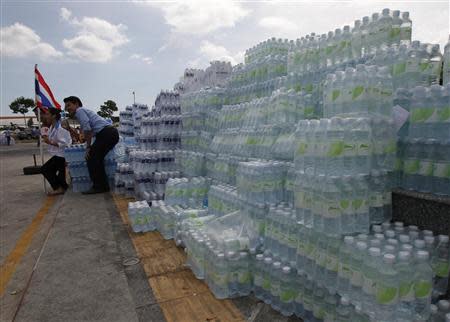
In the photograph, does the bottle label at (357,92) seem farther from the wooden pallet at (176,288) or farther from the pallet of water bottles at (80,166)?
the pallet of water bottles at (80,166)

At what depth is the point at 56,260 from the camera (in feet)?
15.0

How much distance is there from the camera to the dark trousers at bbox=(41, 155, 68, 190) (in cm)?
887

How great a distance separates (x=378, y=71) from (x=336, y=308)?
2.17m

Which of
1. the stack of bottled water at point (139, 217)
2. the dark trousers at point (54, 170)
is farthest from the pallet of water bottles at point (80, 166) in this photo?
the stack of bottled water at point (139, 217)

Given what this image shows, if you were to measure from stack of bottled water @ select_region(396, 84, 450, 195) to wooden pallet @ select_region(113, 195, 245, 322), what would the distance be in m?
2.13

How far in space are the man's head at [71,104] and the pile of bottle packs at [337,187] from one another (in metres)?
4.62

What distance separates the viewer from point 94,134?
8.55 metres

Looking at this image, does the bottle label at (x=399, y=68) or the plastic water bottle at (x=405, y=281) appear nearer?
the plastic water bottle at (x=405, y=281)

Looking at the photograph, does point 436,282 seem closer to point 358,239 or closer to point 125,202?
point 358,239

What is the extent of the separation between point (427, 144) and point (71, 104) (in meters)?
8.05

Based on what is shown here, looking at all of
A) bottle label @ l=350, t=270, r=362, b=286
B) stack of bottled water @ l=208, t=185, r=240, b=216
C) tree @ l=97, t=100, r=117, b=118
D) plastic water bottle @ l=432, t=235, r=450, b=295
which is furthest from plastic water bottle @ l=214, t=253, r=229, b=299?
tree @ l=97, t=100, r=117, b=118

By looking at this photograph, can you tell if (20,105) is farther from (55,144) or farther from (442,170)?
(442,170)

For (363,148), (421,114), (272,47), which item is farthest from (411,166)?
(272,47)

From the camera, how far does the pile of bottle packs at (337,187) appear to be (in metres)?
2.40
